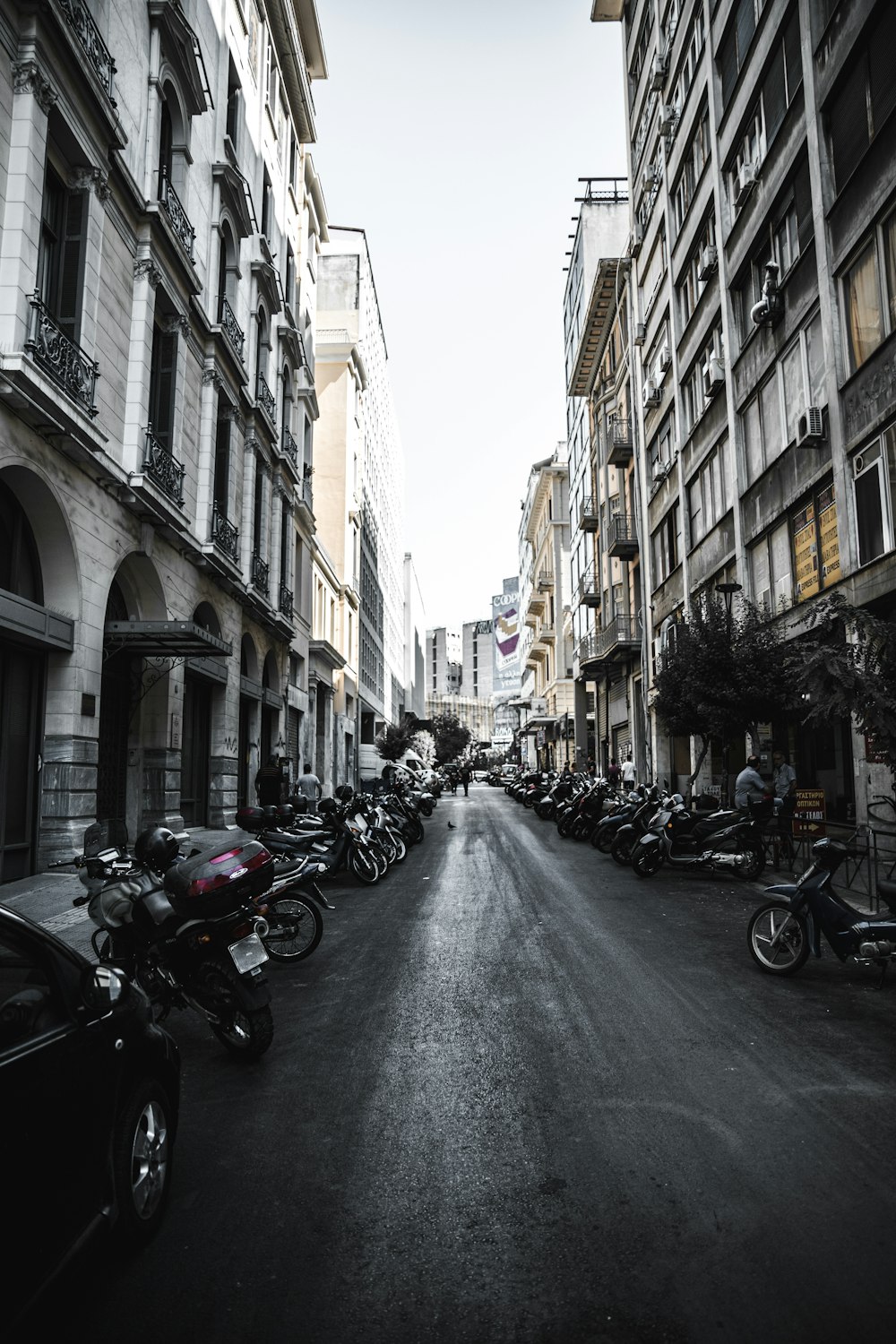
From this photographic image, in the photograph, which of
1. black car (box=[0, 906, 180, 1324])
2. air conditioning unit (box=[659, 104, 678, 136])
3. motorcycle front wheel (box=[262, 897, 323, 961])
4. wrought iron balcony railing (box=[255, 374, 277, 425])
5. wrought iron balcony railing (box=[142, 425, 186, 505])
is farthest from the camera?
air conditioning unit (box=[659, 104, 678, 136])

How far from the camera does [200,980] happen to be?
204 inches

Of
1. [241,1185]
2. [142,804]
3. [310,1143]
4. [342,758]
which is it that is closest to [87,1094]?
[241,1185]

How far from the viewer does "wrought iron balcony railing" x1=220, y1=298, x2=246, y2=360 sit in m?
19.8

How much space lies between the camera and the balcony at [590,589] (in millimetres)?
39906

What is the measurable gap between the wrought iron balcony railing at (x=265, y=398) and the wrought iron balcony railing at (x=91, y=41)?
10352 millimetres

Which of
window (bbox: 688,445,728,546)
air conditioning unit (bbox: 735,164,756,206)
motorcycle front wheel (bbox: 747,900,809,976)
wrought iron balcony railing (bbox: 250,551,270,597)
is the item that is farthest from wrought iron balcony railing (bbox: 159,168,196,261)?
motorcycle front wheel (bbox: 747,900,809,976)

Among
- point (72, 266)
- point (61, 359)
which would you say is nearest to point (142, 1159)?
point (61, 359)

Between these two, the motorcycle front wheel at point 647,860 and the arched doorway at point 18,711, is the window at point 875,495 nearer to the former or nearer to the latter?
the motorcycle front wheel at point 647,860

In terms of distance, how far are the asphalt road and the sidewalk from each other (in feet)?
8.68

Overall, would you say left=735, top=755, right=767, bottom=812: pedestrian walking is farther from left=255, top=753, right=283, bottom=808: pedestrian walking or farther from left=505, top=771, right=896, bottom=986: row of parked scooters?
left=255, top=753, right=283, bottom=808: pedestrian walking

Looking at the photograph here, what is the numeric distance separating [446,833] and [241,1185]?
18.5m

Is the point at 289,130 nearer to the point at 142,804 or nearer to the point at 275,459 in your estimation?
the point at 275,459

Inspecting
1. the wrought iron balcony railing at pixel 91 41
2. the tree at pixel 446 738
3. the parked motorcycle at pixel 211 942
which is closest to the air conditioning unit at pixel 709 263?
the wrought iron balcony railing at pixel 91 41

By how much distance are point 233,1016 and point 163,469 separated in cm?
1294
